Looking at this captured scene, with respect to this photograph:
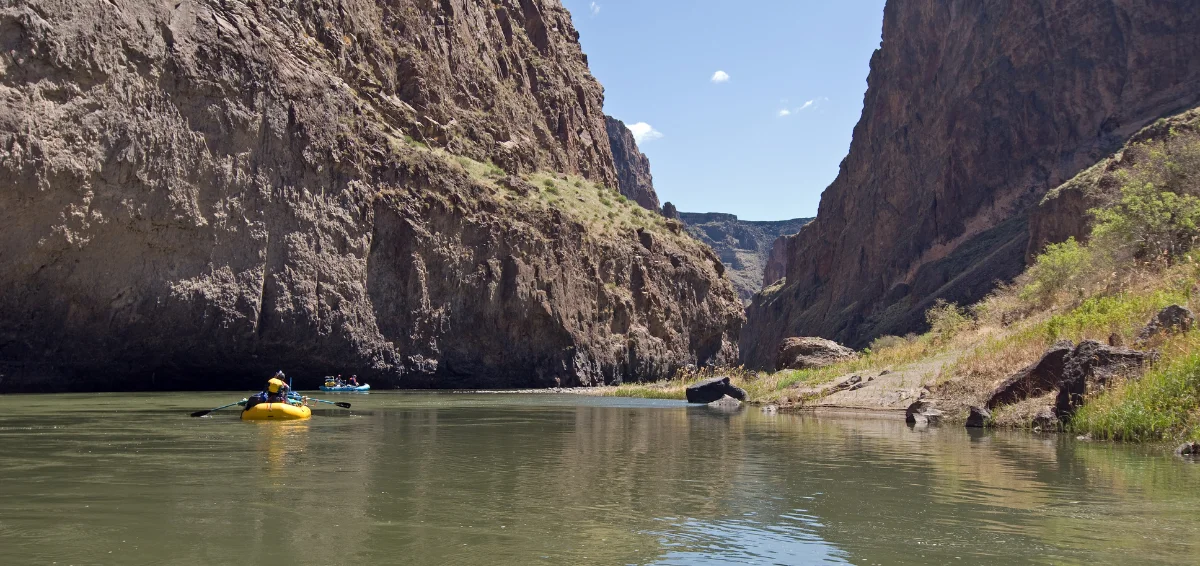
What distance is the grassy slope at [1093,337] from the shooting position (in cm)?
1686

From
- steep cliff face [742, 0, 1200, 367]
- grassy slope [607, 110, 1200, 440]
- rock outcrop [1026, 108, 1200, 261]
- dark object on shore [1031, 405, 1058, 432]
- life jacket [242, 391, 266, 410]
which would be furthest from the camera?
steep cliff face [742, 0, 1200, 367]

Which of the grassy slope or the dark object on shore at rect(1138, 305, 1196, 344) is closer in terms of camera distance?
the grassy slope

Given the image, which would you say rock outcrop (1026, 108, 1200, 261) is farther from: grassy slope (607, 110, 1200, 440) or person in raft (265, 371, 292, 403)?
person in raft (265, 371, 292, 403)

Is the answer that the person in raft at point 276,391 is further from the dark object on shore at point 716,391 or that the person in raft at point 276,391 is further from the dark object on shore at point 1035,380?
the dark object on shore at point 1035,380

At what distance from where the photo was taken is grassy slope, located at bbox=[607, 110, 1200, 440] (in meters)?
16.9

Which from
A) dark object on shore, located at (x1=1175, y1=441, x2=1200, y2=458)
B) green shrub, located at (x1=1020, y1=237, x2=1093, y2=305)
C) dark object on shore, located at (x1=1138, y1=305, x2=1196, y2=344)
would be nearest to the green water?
dark object on shore, located at (x1=1175, y1=441, x2=1200, y2=458)

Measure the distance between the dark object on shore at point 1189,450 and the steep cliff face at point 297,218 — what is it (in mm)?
44345

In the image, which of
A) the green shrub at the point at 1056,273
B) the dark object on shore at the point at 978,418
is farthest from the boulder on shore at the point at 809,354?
the dark object on shore at the point at 978,418

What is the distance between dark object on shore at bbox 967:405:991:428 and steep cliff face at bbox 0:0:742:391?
38.9 metres

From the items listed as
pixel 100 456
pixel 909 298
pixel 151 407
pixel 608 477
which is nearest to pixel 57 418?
pixel 151 407

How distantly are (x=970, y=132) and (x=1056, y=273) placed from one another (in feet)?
302

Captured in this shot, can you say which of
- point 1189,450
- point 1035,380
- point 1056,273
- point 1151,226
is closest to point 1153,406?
point 1189,450

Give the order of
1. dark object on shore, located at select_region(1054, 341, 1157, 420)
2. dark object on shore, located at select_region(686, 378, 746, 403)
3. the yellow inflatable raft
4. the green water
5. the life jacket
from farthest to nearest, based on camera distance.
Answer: dark object on shore, located at select_region(686, 378, 746, 403) < the life jacket < the yellow inflatable raft < dark object on shore, located at select_region(1054, 341, 1157, 420) < the green water

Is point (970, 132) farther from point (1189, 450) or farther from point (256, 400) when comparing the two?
point (1189, 450)
